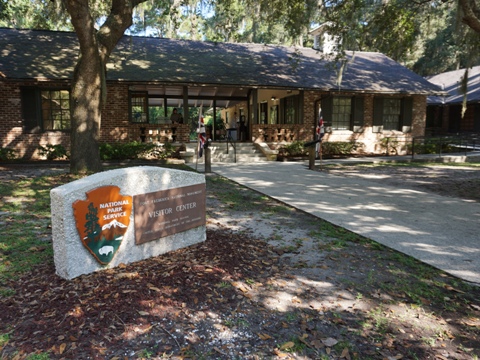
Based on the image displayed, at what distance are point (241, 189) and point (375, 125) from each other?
12769 millimetres

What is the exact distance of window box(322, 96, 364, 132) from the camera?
18766mm

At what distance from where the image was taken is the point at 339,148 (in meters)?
17.7

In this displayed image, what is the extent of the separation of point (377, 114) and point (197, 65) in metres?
9.60

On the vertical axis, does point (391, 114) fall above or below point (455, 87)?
below

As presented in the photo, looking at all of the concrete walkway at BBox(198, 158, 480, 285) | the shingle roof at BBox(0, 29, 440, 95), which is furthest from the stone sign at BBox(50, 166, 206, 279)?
the shingle roof at BBox(0, 29, 440, 95)

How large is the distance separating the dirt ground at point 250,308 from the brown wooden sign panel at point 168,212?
0.30 m

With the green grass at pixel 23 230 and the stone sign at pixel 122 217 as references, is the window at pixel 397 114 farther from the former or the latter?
the stone sign at pixel 122 217

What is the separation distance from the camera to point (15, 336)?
2.67m

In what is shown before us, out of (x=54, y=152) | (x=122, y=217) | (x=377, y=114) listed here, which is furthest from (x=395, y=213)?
(x=377, y=114)

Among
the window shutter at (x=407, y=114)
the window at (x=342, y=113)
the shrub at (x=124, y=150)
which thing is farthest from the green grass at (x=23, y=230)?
the window shutter at (x=407, y=114)

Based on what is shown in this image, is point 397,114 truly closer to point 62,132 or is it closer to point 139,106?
point 139,106

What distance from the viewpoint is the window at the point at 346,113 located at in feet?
61.6

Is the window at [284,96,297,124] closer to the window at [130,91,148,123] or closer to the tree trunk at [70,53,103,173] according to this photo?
the window at [130,91,148,123]

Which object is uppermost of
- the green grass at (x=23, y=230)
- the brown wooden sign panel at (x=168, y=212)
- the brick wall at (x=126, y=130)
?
the brick wall at (x=126, y=130)
